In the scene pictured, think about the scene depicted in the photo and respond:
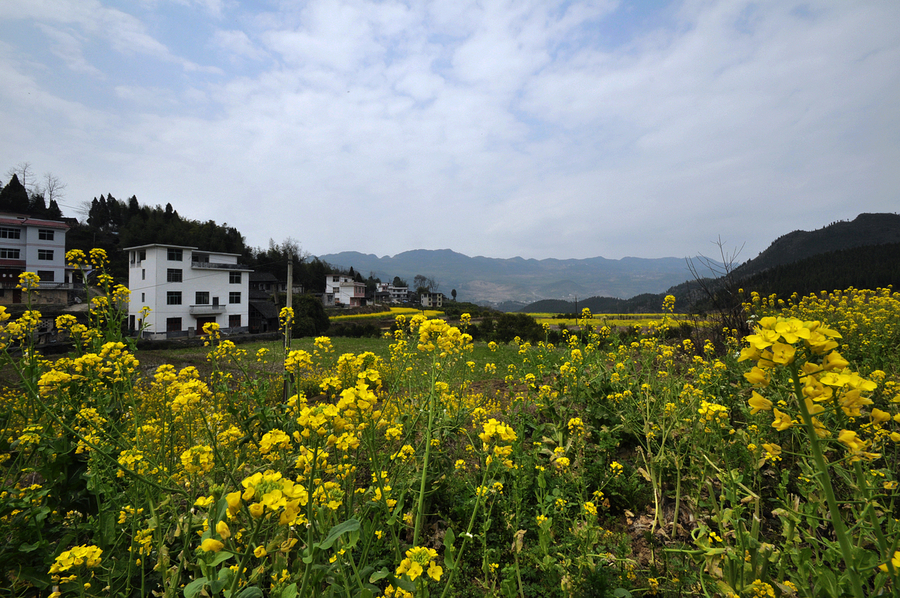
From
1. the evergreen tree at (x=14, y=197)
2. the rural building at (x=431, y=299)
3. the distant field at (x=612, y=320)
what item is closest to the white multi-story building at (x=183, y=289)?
the distant field at (x=612, y=320)

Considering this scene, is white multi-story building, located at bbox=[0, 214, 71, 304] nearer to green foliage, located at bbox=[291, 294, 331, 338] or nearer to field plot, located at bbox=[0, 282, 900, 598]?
green foliage, located at bbox=[291, 294, 331, 338]

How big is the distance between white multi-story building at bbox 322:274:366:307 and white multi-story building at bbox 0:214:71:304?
31.0 m

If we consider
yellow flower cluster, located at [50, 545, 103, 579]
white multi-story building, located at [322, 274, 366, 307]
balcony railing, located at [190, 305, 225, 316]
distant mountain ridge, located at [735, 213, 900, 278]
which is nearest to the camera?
yellow flower cluster, located at [50, 545, 103, 579]

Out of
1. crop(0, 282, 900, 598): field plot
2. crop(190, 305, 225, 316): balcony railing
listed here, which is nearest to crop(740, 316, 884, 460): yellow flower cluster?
crop(0, 282, 900, 598): field plot

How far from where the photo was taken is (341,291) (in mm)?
64062

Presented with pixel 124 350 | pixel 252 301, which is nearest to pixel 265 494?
pixel 124 350

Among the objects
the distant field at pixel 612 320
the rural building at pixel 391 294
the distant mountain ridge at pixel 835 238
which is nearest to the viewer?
the distant field at pixel 612 320

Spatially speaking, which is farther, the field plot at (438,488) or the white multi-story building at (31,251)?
the white multi-story building at (31,251)

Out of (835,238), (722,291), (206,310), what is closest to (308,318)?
(206,310)

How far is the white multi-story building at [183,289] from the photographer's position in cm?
2955

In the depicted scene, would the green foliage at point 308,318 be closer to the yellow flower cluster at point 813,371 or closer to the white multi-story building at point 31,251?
the white multi-story building at point 31,251

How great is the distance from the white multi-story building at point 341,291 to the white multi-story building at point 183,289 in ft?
83.3

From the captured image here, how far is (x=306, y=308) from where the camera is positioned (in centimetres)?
3098

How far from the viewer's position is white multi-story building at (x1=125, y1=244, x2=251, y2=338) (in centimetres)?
2955
